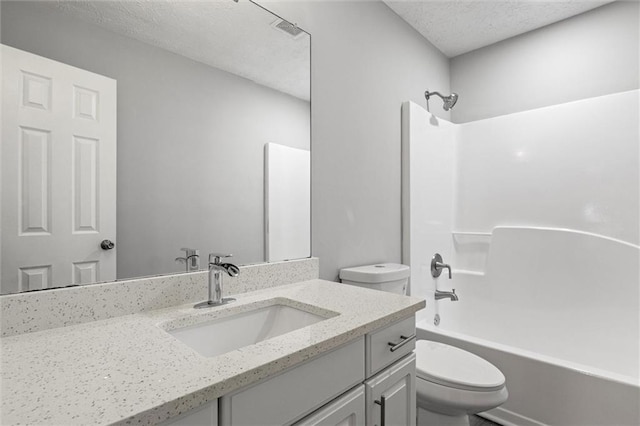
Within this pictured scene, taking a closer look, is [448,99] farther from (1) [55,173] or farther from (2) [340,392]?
(1) [55,173]

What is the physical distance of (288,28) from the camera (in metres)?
1.46

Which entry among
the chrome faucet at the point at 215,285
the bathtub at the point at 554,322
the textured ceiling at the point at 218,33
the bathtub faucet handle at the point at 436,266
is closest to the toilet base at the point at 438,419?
the bathtub at the point at 554,322

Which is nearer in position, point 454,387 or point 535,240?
point 454,387

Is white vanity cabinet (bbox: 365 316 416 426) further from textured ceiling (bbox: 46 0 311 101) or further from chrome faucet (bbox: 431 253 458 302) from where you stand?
chrome faucet (bbox: 431 253 458 302)

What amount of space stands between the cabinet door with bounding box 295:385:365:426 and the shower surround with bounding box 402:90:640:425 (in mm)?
1178

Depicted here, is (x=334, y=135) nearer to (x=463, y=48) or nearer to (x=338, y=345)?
(x=338, y=345)

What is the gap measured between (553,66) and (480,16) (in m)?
0.68

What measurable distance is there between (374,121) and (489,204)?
4.26 feet

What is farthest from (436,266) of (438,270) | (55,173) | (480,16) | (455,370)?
(55,173)

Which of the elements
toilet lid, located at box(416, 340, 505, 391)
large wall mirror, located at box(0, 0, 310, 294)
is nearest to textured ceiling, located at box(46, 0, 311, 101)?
large wall mirror, located at box(0, 0, 310, 294)

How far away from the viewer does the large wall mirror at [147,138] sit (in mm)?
833

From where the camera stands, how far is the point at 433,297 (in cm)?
230

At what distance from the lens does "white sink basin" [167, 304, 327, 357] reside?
97cm

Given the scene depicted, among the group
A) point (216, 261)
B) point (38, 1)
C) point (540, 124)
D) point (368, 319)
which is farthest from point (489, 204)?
point (38, 1)
